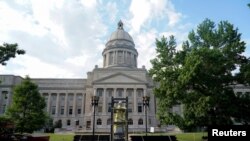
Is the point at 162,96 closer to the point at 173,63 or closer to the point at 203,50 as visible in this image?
the point at 173,63

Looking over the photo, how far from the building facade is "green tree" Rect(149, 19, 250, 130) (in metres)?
44.7

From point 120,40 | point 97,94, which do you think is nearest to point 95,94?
point 97,94

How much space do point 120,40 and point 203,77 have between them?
77158 millimetres


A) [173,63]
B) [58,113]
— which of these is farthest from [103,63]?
[173,63]

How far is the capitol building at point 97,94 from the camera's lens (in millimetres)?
80375

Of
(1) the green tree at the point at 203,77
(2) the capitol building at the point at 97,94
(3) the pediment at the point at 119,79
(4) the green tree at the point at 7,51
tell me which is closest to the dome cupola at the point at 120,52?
(2) the capitol building at the point at 97,94

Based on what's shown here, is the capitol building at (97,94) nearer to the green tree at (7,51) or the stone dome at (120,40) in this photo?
the stone dome at (120,40)

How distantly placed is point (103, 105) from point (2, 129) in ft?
182

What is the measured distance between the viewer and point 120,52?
10175 centimetres

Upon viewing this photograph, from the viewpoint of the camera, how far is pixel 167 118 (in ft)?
106

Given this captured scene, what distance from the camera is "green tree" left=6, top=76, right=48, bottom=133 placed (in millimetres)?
46375

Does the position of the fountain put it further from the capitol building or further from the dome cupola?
the dome cupola

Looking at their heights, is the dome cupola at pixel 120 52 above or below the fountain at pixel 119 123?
above

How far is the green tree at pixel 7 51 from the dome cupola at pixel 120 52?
7036 cm
